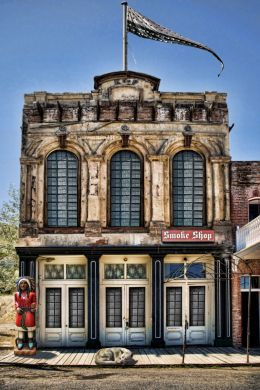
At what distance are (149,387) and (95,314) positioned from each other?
253 inches

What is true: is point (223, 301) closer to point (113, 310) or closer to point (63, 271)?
point (113, 310)

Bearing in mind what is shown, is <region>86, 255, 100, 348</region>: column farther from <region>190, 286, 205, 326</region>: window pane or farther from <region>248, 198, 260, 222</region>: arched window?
<region>248, 198, 260, 222</region>: arched window

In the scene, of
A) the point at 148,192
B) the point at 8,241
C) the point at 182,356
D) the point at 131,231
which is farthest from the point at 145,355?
the point at 8,241

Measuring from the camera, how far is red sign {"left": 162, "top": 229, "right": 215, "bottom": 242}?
20.0m

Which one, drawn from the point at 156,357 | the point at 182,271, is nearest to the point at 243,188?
the point at 182,271

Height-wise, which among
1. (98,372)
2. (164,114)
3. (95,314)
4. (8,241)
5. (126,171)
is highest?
(164,114)

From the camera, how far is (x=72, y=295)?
65.9 feet

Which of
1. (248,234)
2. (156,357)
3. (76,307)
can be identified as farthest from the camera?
(76,307)

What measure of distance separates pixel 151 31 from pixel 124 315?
36.4ft

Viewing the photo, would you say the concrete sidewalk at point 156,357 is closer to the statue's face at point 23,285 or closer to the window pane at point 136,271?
the statue's face at point 23,285

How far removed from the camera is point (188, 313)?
20.0m

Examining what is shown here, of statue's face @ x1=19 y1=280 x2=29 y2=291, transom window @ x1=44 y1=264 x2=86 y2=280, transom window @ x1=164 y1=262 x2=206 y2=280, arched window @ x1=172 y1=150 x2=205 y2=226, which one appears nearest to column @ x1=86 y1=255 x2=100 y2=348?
transom window @ x1=44 y1=264 x2=86 y2=280

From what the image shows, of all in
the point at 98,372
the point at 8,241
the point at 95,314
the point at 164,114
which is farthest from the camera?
the point at 8,241

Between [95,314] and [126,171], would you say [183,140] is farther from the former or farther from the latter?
[95,314]
